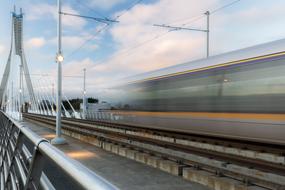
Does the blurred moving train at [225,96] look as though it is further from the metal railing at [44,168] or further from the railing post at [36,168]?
the railing post at [36,168]

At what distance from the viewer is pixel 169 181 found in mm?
8359

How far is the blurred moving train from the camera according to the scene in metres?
10.6

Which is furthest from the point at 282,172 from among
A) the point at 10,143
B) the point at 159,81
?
the point at 159,81

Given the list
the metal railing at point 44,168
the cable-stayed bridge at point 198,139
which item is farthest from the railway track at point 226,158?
the metal railing at point 44,168

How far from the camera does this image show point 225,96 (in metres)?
12.9

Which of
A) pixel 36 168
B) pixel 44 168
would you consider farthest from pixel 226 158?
pixel 36 168

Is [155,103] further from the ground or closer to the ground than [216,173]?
further from the ground

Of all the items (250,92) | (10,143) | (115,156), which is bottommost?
(115,156)

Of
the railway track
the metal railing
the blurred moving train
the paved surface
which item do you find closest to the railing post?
the metal railing

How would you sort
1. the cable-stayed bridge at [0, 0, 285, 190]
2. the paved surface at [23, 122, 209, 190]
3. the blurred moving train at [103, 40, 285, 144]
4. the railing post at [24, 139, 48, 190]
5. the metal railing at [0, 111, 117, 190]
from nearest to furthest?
the metal railing at [0, 111, 117, 190] < the railing post at [24, 139, 48, 190] < the cable-stayed bridge at [0, 0, 285, 190] < the paved surface at [23, 122, 209, 190] < the blurred moving train at [103, 40, 285, 144]

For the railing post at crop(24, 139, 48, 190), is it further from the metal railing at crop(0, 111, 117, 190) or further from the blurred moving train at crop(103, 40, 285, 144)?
the blurred moving train at crop(103, 40, 285, 144)

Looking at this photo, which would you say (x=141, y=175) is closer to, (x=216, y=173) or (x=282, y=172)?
(x=216, y=173)

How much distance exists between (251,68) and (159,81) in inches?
280

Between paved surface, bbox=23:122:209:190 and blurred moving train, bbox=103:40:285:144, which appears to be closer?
paved surface, bbox=23:122:209:190
